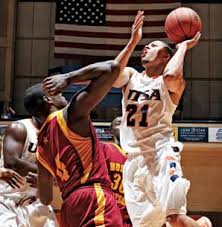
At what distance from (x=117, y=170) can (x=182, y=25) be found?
1.31 metres

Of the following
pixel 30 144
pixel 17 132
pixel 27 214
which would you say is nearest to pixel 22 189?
pixel 27 214

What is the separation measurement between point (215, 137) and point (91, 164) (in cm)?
578

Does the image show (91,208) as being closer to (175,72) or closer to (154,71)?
(175,72)

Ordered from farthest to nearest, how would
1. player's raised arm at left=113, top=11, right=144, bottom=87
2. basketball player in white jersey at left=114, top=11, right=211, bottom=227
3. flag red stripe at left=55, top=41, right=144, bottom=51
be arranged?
flag red stripe at left=55, top=41, right=144, bottom=51
player's raised arm at left=113, top=11, right=144, bottom=87
basketball player in white jersey at left=114, top=11, right=211, bottom=227

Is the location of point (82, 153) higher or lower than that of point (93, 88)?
lower

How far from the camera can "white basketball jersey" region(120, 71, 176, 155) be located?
4.30 metres

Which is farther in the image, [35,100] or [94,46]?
[94,46]

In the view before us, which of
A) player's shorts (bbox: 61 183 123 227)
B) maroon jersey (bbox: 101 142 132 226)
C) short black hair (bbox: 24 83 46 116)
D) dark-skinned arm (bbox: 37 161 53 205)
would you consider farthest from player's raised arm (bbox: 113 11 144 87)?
player's shorts (bbox: 61 183 123 227)

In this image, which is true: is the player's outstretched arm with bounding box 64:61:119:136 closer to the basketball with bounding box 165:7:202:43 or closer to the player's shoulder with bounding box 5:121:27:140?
the basketball with bounding box 165:7:202:43

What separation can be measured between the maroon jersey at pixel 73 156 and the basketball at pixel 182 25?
1873 millimetres

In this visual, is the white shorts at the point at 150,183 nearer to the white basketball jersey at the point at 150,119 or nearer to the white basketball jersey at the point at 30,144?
the white basketball jersey at the point at 150,119

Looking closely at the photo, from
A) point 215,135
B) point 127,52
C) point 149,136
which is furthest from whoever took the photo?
point 215,135

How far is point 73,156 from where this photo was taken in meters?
2.87

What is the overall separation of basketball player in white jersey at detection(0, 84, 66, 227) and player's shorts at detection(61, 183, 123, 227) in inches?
67.7
